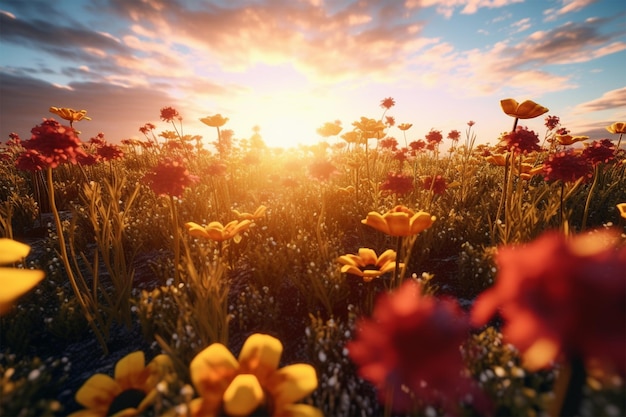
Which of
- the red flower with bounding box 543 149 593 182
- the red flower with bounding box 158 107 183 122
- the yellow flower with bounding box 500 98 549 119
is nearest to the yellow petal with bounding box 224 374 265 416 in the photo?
the red flower with bounding box 543 149 593 182

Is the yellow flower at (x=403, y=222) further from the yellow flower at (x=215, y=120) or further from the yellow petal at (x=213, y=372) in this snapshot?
the yellow flower at (x=215, y=120)

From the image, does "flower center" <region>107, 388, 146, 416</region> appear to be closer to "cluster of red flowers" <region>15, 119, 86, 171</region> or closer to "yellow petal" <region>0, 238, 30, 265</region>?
"yellow petal" <region>0, 238, 30, 265</region>

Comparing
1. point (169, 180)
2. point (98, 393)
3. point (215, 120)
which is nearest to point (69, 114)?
point (215, 120)

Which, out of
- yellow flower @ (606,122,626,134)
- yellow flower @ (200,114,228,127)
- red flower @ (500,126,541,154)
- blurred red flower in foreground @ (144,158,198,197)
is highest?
yellow flower @ (200,114,228,127)

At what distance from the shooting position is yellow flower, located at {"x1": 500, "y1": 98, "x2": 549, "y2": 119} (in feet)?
10.8

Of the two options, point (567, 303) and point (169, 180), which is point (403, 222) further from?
point (169, 180)

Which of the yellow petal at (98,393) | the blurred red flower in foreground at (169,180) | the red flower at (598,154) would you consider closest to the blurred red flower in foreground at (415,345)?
the yellow petal at (98,393)

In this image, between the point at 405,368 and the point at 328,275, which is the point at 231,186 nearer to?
the point at 328,275

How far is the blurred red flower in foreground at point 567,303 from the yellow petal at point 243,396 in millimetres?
1106

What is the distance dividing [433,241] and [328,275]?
1.52 meters

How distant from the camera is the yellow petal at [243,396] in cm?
133

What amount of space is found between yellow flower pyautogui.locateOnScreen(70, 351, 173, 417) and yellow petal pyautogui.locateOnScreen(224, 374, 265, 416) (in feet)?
1.34

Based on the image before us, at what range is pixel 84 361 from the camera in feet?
8.30

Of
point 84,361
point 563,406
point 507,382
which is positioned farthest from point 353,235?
point 563,406
